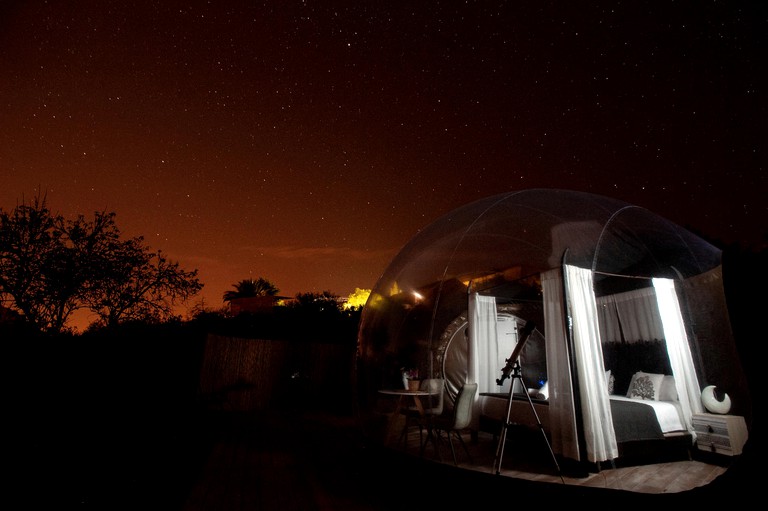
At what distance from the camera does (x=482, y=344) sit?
636 cm

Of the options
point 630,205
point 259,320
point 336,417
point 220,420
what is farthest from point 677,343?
point 259,320

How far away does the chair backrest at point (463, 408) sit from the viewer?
4.15 m

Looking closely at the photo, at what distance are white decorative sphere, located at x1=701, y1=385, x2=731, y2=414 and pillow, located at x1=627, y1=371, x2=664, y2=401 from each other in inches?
54.7

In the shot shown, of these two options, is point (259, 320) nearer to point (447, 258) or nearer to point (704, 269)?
point (447, 258)

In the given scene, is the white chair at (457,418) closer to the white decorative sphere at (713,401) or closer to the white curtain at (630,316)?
the white decorative sphere at (713,401)

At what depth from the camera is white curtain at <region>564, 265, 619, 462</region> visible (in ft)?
12.5

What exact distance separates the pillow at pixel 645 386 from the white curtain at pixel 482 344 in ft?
5.94

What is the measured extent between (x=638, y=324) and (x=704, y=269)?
2237mm

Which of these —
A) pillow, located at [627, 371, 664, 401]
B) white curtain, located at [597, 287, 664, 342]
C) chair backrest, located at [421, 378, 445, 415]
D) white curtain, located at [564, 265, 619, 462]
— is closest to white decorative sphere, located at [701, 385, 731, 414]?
white curtain, located at [564, 265, 619, 462]

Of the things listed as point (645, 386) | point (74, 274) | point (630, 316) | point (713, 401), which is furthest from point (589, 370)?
point (74, 274)

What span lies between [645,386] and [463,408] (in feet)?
9.31

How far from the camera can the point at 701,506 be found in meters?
1.43

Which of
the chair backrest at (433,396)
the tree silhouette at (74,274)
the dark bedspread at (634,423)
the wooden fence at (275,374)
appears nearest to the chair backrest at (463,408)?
the chair backrest at (433,396)

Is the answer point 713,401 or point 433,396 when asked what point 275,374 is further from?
point 713,401
